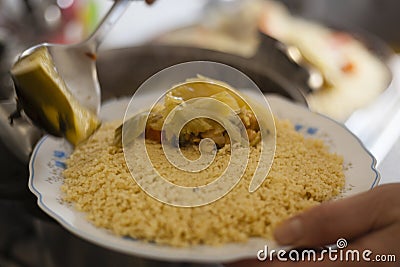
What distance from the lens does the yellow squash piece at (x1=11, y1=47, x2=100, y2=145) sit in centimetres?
61

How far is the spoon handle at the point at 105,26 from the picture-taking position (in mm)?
767

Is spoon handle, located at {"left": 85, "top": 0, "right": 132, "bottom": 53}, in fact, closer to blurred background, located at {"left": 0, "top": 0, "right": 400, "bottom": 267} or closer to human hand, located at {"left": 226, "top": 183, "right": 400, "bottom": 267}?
blurred background, located at {"left": 0, "top": 0, "right": 400, "bottom": 267}

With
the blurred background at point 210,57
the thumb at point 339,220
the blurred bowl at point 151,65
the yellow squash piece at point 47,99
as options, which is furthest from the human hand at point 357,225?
the blurred bowl at point 151,65

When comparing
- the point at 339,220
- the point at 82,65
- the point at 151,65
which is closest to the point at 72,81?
the point at 82,65

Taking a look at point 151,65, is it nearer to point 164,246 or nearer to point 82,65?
point 82,65

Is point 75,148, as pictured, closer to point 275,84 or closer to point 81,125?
point 81,125

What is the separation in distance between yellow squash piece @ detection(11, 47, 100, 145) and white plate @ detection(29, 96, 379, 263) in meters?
0.03

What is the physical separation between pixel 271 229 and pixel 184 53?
0.53 meters

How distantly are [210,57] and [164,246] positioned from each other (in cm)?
52

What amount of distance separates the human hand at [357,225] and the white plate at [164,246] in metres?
0.04

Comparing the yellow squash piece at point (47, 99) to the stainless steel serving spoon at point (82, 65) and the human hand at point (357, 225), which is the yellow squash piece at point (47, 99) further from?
the human hand at point (357, 225)

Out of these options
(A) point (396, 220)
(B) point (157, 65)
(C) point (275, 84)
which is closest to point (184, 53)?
(B) point (157, 65)

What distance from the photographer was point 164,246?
1.59 ft

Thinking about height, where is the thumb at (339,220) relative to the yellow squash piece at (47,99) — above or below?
below
